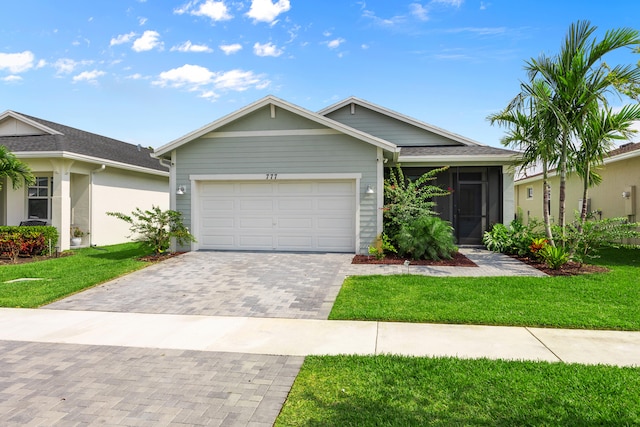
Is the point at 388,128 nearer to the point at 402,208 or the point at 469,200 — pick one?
the point at 469,200

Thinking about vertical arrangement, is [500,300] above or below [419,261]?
below

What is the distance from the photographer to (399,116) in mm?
15516

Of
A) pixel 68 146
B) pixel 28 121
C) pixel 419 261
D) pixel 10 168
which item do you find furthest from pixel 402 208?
pixel 28 121

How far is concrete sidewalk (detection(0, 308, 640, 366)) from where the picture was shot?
170 inches

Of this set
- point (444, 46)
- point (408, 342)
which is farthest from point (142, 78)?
point (408, 342)

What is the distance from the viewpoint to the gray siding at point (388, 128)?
15.5m

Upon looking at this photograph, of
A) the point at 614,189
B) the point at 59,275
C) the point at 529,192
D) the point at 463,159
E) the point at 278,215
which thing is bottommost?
the point at 59,275

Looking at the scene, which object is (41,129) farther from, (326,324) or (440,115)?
(440,115)

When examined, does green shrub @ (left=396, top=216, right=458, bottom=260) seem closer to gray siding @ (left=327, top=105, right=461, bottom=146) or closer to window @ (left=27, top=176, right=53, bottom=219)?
gray siding @ (left=327, top=105, right=461, bottom=146)

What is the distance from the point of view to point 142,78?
17469 millimetres

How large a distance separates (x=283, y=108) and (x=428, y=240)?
19.0 feet

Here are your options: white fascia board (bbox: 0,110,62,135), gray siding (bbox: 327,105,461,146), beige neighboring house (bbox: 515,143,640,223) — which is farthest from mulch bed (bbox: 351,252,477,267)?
white fascia board (bbox: 0,110,62,135)

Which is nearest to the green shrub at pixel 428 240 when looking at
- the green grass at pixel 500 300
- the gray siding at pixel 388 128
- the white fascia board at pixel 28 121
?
the green grass at pixel 500 300

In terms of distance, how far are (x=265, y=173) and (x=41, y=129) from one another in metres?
9.42
